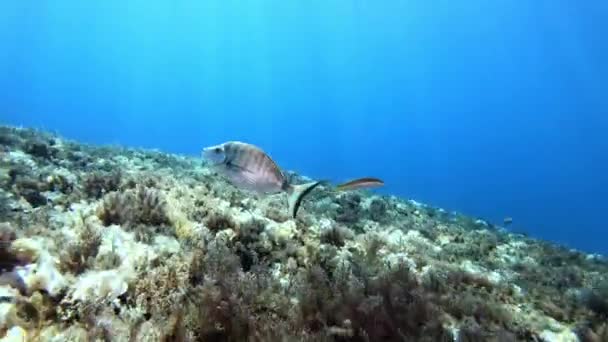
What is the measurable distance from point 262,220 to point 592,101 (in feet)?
739

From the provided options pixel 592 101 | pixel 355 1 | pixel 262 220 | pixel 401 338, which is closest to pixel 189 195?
pixel 262 220

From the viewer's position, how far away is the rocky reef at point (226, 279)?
11.5ft

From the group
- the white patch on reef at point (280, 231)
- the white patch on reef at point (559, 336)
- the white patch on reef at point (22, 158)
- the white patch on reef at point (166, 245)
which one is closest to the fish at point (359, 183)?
the white patch on reef at point (280, 231)

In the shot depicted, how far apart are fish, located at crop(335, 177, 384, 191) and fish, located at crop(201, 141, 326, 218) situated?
23.0 inches

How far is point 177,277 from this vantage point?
415 centimetres

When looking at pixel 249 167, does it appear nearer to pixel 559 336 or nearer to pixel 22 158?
pixel 559 336

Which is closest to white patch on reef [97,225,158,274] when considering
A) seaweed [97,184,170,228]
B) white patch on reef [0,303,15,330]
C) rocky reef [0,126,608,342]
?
rocky reef [0,126,608,342]

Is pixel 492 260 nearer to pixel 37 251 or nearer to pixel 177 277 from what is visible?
pixel 177 277

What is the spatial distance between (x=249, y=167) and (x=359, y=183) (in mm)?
1189

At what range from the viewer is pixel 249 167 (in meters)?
4.18

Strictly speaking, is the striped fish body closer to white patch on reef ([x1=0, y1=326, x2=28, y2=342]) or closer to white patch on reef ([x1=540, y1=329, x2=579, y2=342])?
white patch on reef ([x1=0, y1=326, x2=28, y2=342])

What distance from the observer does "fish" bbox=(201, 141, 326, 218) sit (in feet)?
13.6

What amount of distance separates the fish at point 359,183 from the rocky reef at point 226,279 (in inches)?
39.4

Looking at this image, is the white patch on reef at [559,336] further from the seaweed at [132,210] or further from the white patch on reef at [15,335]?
the white patch on reef at [15,335]
